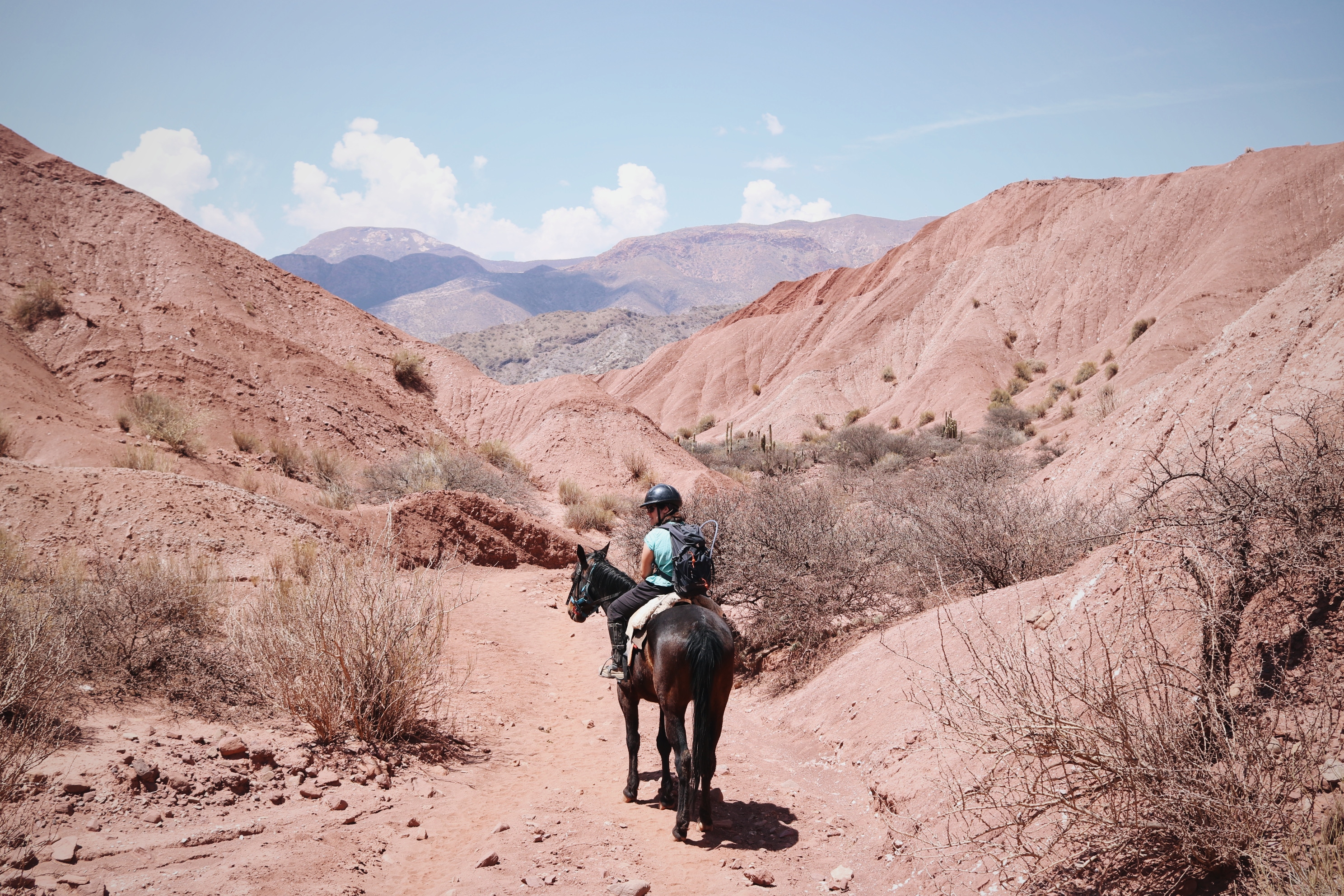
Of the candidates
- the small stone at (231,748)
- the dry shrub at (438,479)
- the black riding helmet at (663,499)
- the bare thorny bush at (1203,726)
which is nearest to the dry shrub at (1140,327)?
the dry shrub at (438,479)

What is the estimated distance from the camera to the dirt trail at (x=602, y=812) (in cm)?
400

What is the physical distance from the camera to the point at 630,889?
374cm

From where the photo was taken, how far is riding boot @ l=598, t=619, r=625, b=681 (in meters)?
5.18

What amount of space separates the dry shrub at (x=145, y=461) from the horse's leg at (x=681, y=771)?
11.8 metres

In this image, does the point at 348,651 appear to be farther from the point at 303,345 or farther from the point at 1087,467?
the point at 303,345

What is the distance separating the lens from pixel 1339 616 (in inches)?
129

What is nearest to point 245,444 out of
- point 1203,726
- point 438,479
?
point 438,479

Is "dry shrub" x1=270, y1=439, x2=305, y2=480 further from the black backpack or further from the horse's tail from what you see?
the horse's tail

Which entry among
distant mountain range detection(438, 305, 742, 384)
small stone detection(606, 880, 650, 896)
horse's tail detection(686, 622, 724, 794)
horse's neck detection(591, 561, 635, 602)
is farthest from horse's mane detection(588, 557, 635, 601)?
distant mountain range detection(438, 305, 742, 384)

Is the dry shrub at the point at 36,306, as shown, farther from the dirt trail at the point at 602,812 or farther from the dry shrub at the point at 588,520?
the dirt trail at the point at 602,812

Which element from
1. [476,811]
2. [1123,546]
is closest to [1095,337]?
[1123,546]

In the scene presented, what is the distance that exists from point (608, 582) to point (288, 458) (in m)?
15.8

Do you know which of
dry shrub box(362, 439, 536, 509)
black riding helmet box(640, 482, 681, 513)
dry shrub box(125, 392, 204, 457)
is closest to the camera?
black riding helmet box(640, 482, 681, 513)

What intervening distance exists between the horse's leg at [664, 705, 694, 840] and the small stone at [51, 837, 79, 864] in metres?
3.13
